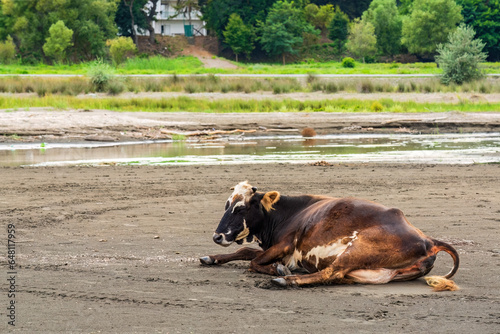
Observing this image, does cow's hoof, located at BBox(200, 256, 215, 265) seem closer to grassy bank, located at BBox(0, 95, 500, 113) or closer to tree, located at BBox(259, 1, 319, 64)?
grassy bank, located at BBox(0, 95, 500, 113)

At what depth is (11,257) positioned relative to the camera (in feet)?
28.1

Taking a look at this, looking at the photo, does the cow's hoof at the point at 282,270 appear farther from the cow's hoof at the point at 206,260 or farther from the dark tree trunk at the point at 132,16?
the dark tree trunk at the point at 132,16

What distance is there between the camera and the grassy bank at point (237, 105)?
33.4 m

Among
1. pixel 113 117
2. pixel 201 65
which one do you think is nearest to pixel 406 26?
pixel 201 65

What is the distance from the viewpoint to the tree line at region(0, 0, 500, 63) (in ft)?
266

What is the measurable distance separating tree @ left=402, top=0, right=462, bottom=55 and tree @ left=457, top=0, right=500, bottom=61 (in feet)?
10.2

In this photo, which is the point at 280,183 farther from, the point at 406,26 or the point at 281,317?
the point at 406,26

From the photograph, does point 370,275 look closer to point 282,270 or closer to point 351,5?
point 282,270

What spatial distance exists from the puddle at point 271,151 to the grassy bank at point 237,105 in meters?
6.71

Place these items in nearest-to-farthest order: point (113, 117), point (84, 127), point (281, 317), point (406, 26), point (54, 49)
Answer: point (281, 317) → point (84, 127) → point (113, 117) → point (54, 49) → point (406, 26)

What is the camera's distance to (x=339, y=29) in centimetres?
9431

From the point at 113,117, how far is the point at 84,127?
2.08 metres

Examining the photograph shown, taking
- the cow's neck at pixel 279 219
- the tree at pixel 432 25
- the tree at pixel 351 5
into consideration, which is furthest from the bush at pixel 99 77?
the tree at pixel 351 5

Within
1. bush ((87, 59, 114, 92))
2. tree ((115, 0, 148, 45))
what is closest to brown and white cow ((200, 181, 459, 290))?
bush ((87, 59, 114, 92))
